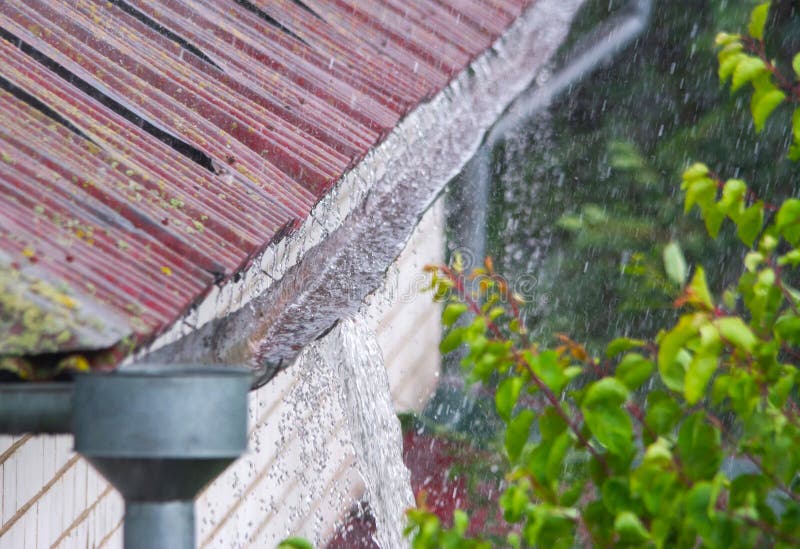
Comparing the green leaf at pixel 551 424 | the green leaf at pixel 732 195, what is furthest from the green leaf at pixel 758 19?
the green leaf at pixel 551 424

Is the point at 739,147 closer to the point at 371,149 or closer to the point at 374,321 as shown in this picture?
the point at 374,321

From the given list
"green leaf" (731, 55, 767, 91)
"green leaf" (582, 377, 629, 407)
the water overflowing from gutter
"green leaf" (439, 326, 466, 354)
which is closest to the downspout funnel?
"green leaf" (439, 326, 466, 354)

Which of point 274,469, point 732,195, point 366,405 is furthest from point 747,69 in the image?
point 274,469

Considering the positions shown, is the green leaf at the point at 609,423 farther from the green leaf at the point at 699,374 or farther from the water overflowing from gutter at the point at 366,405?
the water overflowing from gutter at the point at 366,405

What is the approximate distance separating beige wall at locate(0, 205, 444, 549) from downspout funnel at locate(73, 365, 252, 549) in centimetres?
162

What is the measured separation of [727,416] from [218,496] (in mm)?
3016

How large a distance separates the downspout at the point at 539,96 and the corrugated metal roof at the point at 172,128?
15.1 ft

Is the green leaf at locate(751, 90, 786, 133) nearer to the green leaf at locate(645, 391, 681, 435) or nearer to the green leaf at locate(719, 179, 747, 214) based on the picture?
the green leaf at locate(719, 179, 747, 214)

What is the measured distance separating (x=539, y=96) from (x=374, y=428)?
11.6 feet

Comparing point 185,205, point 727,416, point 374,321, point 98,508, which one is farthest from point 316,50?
point 727,416

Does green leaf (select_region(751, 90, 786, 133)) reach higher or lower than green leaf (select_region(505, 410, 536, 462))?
higher

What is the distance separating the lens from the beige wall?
3.22 m

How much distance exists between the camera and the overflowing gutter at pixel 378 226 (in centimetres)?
218

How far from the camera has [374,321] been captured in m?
6.34
